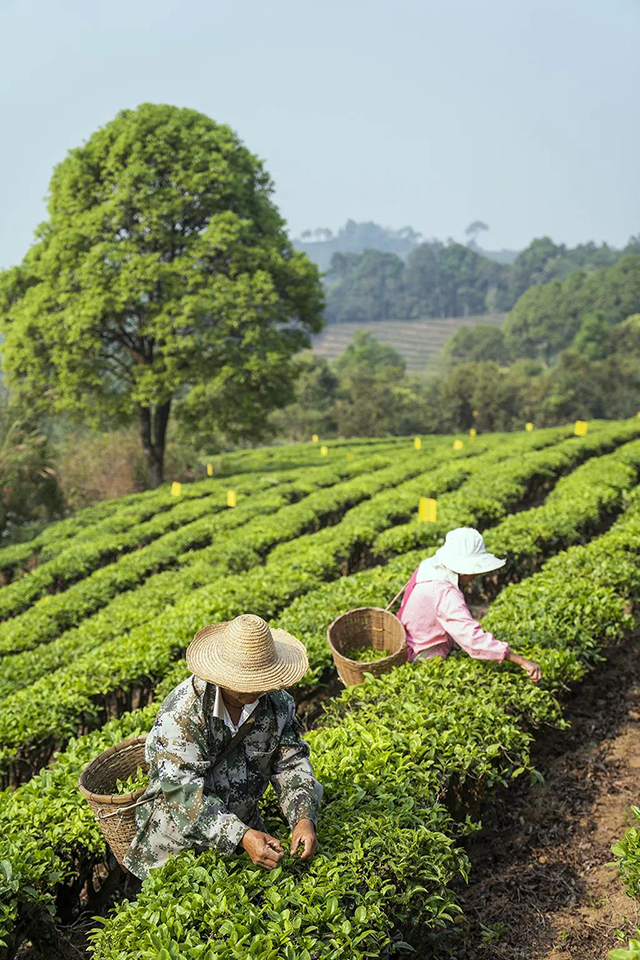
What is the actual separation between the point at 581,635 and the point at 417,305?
12710 centimetres

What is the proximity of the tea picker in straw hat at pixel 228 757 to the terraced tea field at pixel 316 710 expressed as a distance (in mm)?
122

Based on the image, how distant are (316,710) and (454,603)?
2.03 meters

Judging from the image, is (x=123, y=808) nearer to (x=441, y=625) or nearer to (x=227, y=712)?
(x=227, y=712)

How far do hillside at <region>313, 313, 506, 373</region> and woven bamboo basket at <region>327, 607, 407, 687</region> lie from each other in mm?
97303

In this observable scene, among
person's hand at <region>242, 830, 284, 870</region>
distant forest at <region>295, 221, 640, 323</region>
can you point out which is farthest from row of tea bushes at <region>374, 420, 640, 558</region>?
distant forest at <region>295, 221, 640, 323</region>

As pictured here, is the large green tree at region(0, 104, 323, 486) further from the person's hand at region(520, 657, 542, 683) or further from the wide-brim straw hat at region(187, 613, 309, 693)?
the wide-brim straw hat at region(187, 613, 309, 693)

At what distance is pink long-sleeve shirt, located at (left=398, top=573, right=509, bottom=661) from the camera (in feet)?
13.2

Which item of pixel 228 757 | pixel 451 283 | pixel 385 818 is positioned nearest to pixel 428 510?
pixel 385 818

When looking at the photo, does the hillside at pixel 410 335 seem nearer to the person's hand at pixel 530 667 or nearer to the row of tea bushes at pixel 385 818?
the row of tea bushes at pixel 385 818

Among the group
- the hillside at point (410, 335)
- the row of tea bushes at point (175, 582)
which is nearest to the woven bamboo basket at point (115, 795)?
the row of tea bushes at point (175, 582)

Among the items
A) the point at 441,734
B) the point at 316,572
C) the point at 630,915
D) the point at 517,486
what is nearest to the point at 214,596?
the point at 316,572

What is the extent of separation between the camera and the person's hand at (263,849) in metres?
2.46

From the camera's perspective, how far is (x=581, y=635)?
4.83m

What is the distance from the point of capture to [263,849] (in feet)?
8.05
